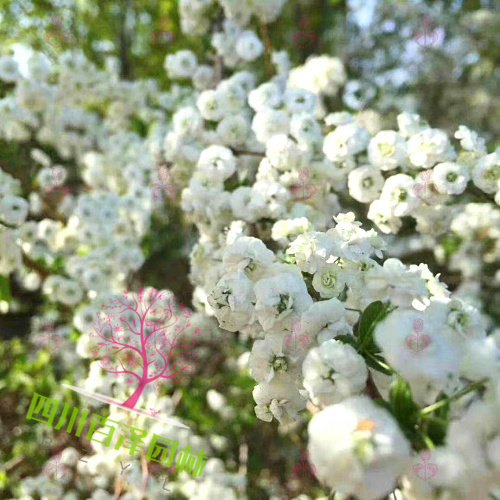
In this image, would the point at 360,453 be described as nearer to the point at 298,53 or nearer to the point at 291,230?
the point at 291,230

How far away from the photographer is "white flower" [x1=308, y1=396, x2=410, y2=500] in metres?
0.92

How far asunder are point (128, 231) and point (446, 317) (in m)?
2.97

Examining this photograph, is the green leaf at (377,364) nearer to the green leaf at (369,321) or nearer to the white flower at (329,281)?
the green leaf at (369,321)

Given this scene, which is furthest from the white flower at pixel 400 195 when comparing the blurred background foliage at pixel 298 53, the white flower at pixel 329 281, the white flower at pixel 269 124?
the blurred background foliage at pixel 298 53

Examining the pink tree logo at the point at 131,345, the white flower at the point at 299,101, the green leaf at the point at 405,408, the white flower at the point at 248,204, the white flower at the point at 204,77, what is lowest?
the pink tree logo at the point at 131,345

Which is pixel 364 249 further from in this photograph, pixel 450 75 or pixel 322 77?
pixel 450 75

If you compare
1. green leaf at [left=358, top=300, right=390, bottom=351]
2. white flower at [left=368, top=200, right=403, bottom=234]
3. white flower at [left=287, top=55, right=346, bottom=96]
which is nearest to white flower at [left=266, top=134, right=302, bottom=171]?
white flower at [left=368, top=200, right=403, bottom=234]

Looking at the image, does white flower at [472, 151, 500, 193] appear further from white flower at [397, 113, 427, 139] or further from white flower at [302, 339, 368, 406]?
white flower at [302, 339, 368, 406]

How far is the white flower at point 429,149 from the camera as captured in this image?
7.11ft

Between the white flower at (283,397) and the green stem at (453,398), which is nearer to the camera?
the green stem at (453,398)

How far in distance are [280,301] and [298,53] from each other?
5.21 metres

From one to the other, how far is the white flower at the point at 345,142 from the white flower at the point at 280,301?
3.83ft

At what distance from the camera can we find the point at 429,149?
7.17 feet

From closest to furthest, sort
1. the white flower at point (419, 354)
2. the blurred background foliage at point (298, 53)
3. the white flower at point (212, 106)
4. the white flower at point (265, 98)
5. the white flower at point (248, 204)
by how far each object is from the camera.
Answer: the white flower at point (419, 354) → the white flower at point (248, 204) → the white flower at point (265, 98) → the white flower at point (212, 106) → the blurred background foliage at point (298, 53)
